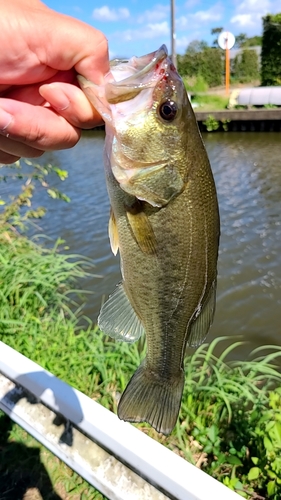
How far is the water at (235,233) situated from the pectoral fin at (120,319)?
413cm

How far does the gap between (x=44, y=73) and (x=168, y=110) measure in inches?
16.9

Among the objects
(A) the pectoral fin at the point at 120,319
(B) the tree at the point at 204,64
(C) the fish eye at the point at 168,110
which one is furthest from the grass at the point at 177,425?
(B) the tree at the point at 204,64

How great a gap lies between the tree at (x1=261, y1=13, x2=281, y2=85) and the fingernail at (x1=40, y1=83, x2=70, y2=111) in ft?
76.6

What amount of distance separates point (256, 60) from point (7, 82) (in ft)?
127

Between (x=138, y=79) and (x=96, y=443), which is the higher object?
(x=138, y=79)

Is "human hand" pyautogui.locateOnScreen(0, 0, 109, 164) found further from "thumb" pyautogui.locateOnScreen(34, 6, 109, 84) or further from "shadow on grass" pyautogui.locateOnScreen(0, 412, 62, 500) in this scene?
"shadow on grass" pyautogui.locateOnScreen(0, 412, 62, 500)

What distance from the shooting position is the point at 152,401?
1.64 metres

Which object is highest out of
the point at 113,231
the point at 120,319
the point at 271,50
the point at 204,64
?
the point at 113,231

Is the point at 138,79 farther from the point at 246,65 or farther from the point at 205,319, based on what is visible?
the point at 246,65

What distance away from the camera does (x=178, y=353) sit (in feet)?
5.55

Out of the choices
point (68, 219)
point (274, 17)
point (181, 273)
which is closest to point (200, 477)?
point (181, 273)

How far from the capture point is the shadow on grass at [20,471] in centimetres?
282

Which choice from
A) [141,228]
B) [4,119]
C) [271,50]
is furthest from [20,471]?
[271,50]

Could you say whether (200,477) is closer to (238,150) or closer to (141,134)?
(141,134)
